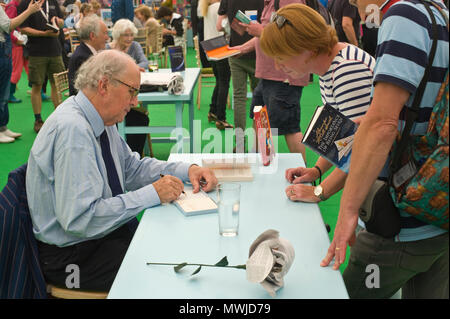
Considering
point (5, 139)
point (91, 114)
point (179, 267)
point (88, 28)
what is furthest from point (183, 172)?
point (5, 139)

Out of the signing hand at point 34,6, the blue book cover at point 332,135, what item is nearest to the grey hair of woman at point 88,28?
the signing hand at point 34,6

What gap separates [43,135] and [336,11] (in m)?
5.35

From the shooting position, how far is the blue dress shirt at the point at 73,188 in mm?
1762

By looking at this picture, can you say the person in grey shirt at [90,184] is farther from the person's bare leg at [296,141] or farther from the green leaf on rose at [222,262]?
the person's bare leg at [296,141]

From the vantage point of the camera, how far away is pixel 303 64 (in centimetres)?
185

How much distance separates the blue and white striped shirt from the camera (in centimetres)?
123

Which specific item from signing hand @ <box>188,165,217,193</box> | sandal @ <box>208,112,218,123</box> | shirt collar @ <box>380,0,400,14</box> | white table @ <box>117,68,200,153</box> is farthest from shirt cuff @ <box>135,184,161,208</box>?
sandal @ <box>208,112,218,123</box>

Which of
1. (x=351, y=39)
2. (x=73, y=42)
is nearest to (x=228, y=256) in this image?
(x=351, y=39)

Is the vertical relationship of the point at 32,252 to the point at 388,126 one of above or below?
below

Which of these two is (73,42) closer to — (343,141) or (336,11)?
(336,11)

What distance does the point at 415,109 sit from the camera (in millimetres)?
1275

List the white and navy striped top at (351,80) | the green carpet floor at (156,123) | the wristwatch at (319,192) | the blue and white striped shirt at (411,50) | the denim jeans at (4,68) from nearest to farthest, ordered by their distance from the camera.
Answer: the blue and white striped shirt at (411,50) → the white and navy striped top at (351,80) → the wristwatch at (319,192) → the green carpet floor at (156,123) → the denim jeans at (4,68)

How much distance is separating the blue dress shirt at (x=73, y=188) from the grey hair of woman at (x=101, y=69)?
0.31ft

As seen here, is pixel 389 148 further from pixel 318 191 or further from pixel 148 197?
pixel 148 197
